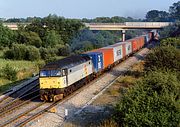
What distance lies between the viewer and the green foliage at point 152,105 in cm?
1448

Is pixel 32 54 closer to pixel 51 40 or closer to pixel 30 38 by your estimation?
pixel 30 38

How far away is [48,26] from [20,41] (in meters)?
10.4

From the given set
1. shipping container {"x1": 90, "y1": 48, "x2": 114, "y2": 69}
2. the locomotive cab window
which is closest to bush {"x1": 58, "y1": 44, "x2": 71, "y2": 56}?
shipping container {"x1": 90, "y1": 48, "x2": 114, "y2": 69}

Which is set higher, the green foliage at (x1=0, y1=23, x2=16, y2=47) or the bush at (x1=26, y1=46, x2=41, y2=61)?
the green foliage at (x1=0, y1=23, x2=16, y2=47)

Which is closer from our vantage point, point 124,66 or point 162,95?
point 162,95

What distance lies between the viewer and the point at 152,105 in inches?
597

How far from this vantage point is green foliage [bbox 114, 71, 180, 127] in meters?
14.5

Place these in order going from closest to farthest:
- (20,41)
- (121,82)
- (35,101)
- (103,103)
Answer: (103,103) → (35,101) → (121,82) → (20,41)

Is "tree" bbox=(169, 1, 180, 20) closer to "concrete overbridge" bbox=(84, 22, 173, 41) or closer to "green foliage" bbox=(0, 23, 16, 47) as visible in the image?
"concrete overbridge" bbox=(84, 22, 173, 41)

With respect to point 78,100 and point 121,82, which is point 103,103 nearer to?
point 78,100

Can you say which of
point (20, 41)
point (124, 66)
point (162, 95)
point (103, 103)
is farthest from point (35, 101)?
point (20, 41)

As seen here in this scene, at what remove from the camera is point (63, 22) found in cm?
8825

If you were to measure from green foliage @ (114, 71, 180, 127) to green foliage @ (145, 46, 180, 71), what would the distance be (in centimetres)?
1141

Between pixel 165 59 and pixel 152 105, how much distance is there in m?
14.8
